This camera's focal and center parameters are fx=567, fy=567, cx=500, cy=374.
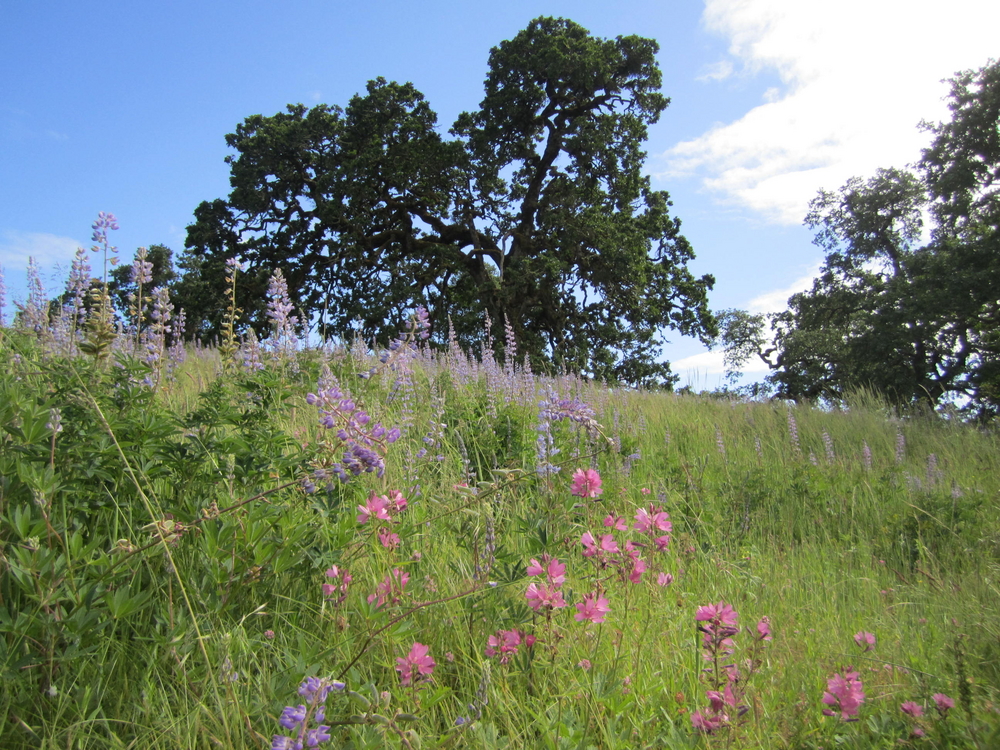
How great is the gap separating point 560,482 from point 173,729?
208cm

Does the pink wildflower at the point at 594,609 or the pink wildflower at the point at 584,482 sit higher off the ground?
the pink wildflower at the point at 584,482

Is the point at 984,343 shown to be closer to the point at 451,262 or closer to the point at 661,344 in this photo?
the point at 661,344

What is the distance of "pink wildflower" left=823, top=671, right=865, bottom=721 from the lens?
61.2 inches

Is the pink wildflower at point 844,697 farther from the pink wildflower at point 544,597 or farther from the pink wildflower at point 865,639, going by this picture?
the pink wildflower at point 544,597

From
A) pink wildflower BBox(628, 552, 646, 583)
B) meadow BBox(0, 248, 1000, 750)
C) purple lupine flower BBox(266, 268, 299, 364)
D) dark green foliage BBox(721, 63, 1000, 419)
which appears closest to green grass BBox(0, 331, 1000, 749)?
meadow BBox(0, 248, 1000, 750)

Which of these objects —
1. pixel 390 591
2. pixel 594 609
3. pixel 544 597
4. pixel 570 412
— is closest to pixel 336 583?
pixel 390 591

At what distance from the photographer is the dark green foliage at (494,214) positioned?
14984 millimetres

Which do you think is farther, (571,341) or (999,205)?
(571,341)

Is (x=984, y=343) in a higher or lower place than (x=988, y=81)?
lower

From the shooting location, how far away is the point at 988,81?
16.1m

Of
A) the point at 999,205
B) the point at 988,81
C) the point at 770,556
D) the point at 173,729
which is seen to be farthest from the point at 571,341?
the point at 173,729

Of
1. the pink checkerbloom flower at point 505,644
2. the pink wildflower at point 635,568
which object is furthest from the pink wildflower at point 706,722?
the pink checkerbloom flower at point 505,644

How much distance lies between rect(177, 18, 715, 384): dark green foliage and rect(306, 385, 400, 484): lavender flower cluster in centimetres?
1254

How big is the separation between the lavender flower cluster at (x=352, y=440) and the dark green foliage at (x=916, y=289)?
427 inches
